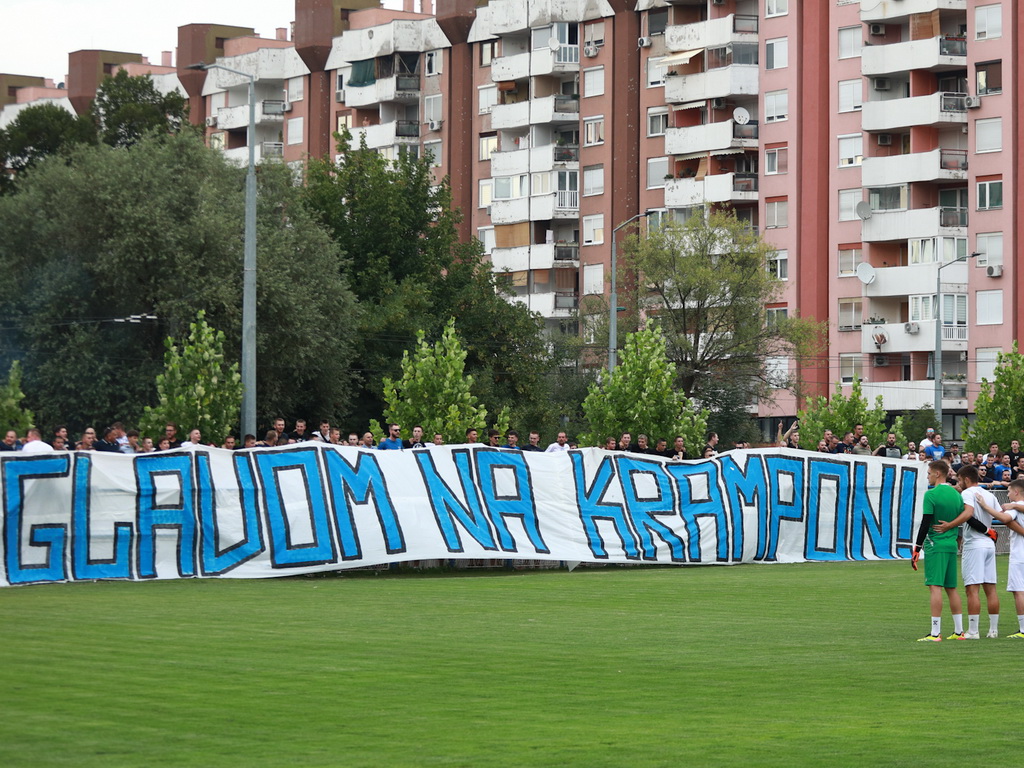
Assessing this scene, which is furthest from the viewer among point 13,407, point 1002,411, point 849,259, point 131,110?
point 849,259

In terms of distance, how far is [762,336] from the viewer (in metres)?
79.9

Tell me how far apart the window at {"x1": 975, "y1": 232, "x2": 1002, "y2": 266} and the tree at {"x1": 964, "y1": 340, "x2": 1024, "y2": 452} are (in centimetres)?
1747

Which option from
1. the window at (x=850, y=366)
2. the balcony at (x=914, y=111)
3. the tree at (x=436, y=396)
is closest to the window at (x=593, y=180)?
the balcony at (x=914, y=111)

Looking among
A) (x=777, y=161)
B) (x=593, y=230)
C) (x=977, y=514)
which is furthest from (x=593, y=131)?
(x=977, y=514)

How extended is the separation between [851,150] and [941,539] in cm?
6818

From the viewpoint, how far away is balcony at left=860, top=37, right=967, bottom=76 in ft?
265

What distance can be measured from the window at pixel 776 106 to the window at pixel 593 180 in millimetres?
10098

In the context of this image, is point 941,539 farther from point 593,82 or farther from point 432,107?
point 432,107

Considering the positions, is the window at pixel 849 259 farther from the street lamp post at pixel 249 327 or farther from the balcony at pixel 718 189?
the street lamp post at pixel 249 327

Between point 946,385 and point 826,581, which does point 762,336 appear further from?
point 826,581

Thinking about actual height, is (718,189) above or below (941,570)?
above

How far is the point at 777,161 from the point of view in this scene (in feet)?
284

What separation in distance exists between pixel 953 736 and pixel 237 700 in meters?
5.02

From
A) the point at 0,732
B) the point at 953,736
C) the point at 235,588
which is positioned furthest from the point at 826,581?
the point at 0,732
